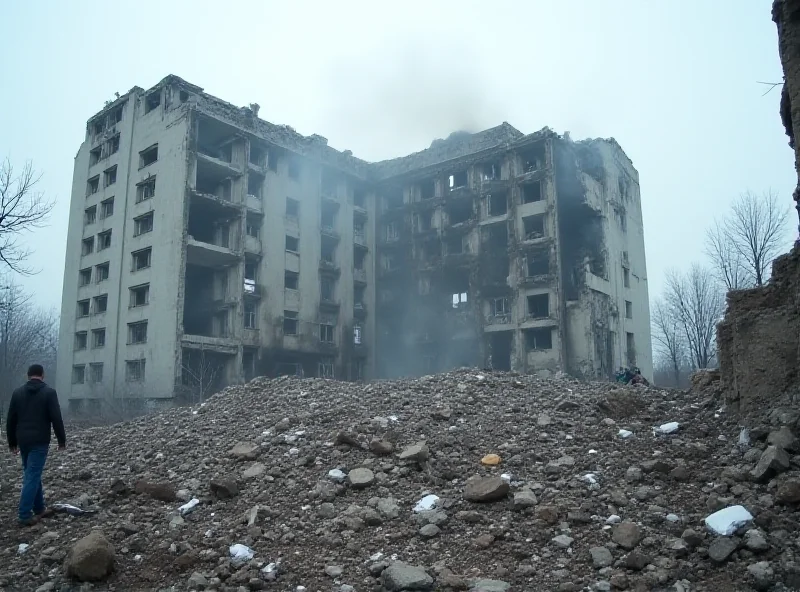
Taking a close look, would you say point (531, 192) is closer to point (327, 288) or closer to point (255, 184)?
point (327, 288)

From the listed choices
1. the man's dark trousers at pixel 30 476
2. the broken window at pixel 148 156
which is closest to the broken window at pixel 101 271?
the broken window at pixel 148 156

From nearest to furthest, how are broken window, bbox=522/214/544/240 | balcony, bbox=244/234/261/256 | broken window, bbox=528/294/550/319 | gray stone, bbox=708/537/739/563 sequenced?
gray stone, bbox=708/537/739/563 → balcony, bbox=244/234/261/256 → broken window, bbox=528/294/550/319 → broken window, bbox=522/214/544/240

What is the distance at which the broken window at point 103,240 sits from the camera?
27953mm

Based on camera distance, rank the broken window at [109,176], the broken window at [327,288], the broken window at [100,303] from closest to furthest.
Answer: the broken window at [100,303]
the broken window at [109,176]
the broken window at [327,288]

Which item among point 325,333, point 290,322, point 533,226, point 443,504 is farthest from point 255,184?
point 443,504

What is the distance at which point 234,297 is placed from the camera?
1001 inches

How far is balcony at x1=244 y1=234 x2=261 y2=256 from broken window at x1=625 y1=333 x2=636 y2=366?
18.9 meters

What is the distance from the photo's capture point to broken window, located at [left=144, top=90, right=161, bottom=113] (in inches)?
1062

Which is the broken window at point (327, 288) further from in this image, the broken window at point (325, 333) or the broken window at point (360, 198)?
the broken window at point (360, 198)

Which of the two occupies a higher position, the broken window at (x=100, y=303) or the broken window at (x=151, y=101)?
the broken window at (x=151, y=101)

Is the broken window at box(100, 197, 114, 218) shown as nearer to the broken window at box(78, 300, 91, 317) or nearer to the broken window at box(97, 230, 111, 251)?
the broken window at box(97, 230, 111, 251)

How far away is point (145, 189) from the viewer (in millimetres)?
26469

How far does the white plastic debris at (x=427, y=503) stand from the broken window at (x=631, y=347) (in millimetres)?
26465

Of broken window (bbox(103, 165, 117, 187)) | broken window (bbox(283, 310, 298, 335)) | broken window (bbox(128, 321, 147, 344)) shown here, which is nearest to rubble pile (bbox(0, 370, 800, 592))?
broken window (bbox(128, 321, 147, 344))
